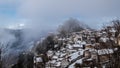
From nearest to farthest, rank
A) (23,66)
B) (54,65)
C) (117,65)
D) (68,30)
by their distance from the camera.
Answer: (117,65), (54,65), (23,66), (68,30)

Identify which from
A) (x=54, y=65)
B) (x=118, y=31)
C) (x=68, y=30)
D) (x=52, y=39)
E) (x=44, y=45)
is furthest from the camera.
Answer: (x=68, y=30)

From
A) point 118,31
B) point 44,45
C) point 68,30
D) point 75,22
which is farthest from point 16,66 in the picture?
point 75,22

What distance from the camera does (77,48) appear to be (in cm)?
4038

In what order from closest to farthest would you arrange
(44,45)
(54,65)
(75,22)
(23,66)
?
(54,65) < (23,66) < (44,45) < (75,22)

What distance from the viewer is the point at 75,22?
76.5 metres

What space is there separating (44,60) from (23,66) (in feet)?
11.4

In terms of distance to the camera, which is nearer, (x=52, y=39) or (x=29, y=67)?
(x=29, y=67)

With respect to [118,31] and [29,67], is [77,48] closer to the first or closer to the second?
[29,67]

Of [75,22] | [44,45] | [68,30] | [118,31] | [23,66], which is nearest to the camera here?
[118,31]

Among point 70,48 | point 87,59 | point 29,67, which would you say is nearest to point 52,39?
point 70,48

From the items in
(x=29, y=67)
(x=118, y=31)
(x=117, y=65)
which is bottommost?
(x=29, y=67)

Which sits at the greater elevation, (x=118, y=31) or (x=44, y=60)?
(x=118, y=31)

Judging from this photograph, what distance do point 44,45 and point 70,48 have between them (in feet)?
38.3

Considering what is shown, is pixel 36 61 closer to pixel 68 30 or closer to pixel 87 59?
pixel 87 59
